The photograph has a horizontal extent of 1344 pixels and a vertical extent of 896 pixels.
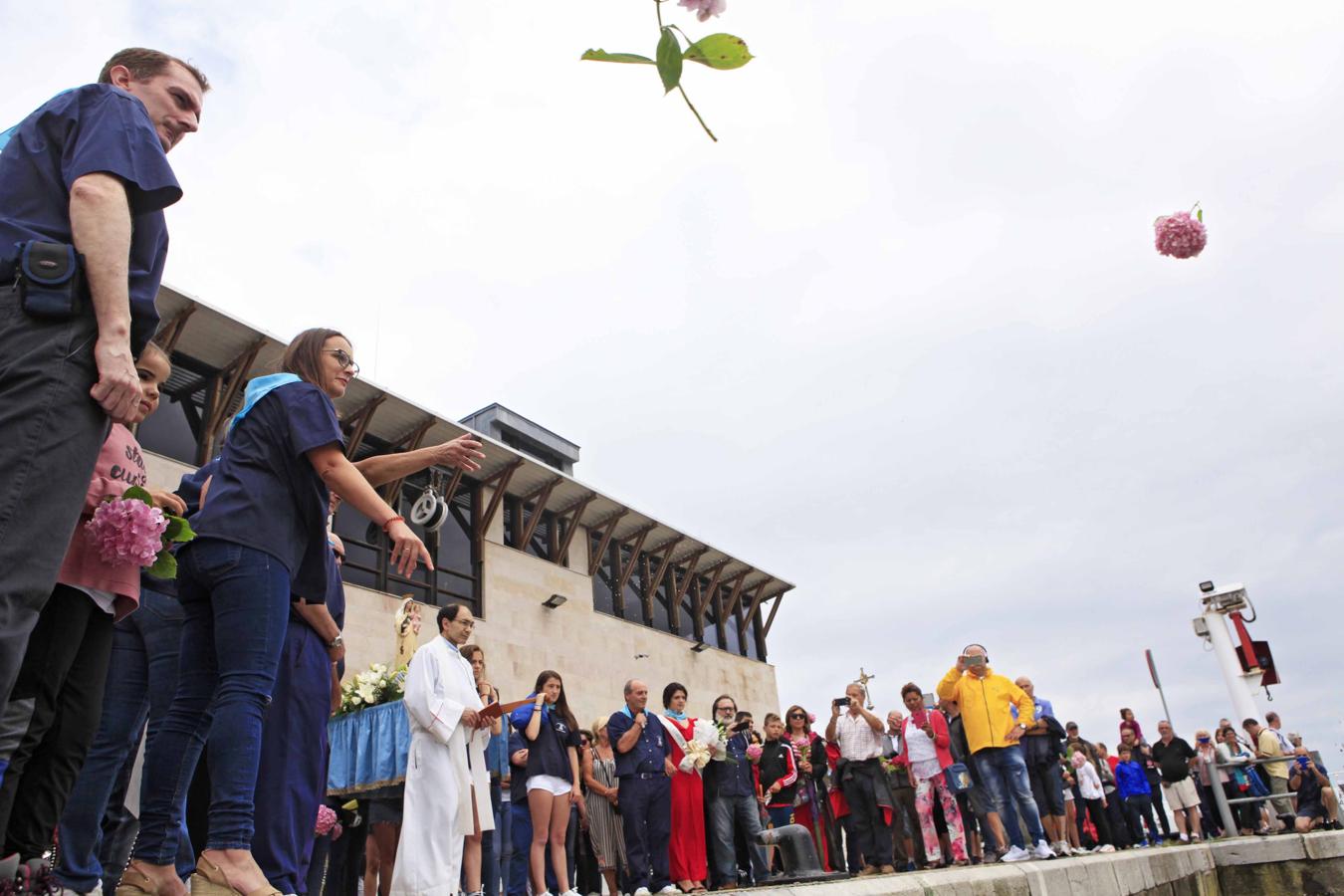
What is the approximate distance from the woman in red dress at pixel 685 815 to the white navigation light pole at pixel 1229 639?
9212mm

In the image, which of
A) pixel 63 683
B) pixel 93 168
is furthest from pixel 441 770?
pixel 93 168

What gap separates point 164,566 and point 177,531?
107 mm

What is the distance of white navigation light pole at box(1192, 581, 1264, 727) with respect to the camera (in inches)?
→ 533

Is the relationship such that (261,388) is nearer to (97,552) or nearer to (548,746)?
(97,552)

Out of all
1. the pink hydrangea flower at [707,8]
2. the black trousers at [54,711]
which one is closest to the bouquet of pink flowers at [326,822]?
the black trousers at [54,711]

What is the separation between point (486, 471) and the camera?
66.5 ft

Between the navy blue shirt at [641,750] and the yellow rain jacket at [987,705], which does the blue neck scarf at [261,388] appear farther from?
the yellow rain jacket at [987,705]

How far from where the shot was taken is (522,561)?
20797 mm

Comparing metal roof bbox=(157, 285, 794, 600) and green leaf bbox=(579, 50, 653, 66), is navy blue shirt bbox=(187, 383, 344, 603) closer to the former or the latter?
green leaf bbox=(579, 50, 653, 66)

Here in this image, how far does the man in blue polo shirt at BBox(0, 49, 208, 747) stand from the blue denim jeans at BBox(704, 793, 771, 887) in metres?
7.15

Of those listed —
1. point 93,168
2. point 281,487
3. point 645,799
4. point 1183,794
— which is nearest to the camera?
point 93,168

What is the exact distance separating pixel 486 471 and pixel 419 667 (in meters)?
15.0

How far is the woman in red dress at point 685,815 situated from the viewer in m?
8.30

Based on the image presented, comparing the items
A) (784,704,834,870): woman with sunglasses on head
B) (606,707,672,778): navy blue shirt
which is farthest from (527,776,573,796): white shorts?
(784,704,834,870): woman with sunglasses on head
